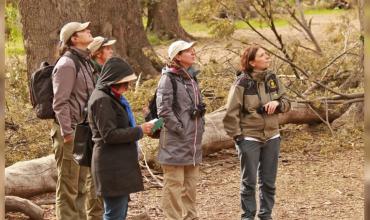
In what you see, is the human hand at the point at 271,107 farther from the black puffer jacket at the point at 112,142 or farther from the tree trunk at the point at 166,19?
the tree trunk at the point at 166,19

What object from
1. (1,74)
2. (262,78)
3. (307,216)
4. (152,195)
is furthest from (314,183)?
(1,74)

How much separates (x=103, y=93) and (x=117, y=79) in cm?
14

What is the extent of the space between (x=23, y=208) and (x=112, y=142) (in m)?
1.92

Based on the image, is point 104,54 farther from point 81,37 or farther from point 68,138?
point 68,138

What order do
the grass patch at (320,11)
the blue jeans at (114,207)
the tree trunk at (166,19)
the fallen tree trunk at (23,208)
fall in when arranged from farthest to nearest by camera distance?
the grass patch at (320,11), the tree trunk at (166,19), the fallen tree trunk at (23,208), the blue jeans at (114,207)

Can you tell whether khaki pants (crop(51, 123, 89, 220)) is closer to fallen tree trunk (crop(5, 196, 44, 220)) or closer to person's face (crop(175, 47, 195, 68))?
fallen tree trunk (crop(5, 196, 44, 220))

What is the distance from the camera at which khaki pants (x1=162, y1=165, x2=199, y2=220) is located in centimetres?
534

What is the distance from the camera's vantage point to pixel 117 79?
14.5 feet

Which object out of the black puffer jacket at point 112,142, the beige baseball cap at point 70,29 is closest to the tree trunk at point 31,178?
the beige baseball cap at point 70,29

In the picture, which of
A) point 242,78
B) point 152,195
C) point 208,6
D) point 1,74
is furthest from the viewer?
point 208,6

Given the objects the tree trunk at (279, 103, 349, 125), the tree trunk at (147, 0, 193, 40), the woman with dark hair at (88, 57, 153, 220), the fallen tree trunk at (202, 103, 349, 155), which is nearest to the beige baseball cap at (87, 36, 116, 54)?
the woman with dark hair at (88, 57, 153, 220)

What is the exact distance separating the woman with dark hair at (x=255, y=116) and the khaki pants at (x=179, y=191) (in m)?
→ 0.45

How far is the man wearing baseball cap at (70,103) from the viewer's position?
5.00 metres

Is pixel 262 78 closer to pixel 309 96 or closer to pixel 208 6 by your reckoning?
pixel 309 96
